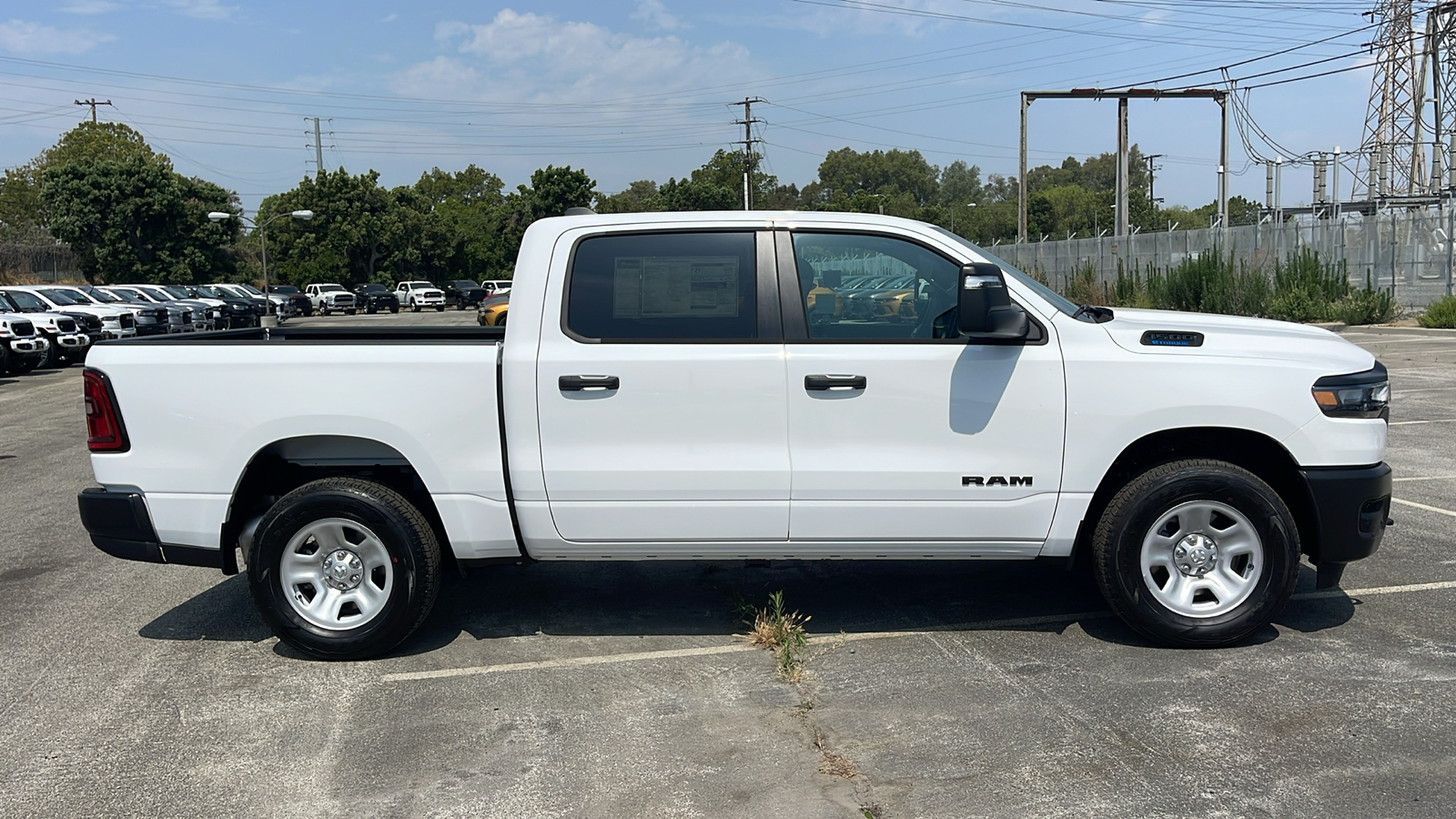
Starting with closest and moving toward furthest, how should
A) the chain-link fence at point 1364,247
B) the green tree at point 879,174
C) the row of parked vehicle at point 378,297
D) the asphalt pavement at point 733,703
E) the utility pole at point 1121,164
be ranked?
the asphalt pavement at point 733,703 < the chain-link fence at point 1364,247 < the utility pole at point 1121,164 < the row of parked vehicle at point 378,297 < the green tree at point 879,174

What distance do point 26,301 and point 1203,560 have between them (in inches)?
1106

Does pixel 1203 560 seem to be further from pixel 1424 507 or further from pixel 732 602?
pixel 1424 507

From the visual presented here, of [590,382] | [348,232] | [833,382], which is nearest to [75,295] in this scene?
[590,382]

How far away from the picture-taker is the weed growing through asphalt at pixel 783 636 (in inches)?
196

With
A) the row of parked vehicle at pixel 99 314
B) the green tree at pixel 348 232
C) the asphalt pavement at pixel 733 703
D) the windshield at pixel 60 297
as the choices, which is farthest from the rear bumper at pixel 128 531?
the green tree at pixel 348 232

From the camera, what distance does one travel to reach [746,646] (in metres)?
5.33

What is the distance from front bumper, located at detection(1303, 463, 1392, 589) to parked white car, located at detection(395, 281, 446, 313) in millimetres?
57943

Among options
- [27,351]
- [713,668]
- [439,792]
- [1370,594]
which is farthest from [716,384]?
[27,351]

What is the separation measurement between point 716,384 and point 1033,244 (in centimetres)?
3828

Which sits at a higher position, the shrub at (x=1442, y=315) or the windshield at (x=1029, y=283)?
the windshield at (x=1029, y=283)

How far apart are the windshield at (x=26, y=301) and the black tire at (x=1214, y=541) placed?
2636cm

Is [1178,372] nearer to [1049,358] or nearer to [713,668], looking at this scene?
[1049,358]

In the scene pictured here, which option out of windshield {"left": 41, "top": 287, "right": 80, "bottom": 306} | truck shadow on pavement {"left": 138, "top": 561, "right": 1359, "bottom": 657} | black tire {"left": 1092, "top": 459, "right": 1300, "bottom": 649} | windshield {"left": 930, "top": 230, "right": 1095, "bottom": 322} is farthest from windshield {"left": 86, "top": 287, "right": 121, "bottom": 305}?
black tire {"left": 1092, "top": 459, "right": 1300, "bottom": 649}

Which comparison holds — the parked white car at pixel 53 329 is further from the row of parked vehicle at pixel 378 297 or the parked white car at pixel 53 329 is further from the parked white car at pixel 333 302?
the parked white car at pixel 333 302
